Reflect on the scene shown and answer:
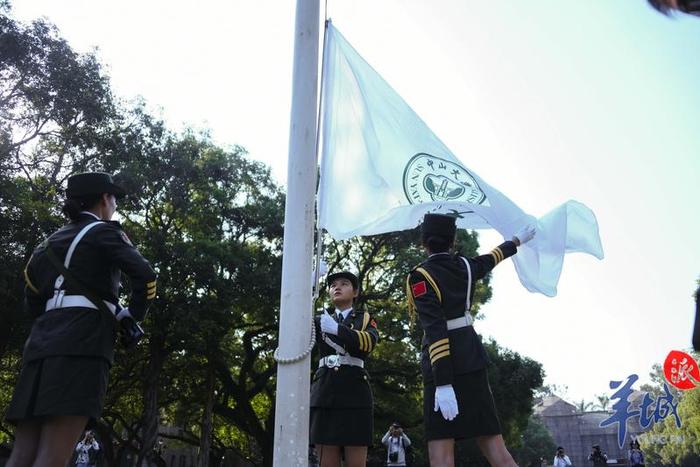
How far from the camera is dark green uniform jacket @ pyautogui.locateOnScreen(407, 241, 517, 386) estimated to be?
3473 millimetres

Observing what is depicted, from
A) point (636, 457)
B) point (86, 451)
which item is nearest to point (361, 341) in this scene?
point (86, 451)

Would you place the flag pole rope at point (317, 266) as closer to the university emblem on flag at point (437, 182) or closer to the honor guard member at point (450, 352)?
the honor guard member at point (450, 352)

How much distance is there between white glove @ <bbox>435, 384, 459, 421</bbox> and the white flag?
45.0 inches

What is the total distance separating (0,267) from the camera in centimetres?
1401

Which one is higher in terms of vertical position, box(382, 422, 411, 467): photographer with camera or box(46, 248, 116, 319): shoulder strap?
box(382, 422, 411, 467): photographer with camera

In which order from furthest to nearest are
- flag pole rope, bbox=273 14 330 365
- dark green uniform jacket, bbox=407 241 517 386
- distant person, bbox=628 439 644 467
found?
distant person, bbox=628 439 644 467 < dark green uniform jacket, bbox=407 241 517 386 < flag pole rope, bbox=273 14 330 365

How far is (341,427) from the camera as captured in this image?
4270mm

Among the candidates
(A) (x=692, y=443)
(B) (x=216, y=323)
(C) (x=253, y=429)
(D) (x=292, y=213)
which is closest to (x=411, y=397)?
(C) (x=253, y=429)

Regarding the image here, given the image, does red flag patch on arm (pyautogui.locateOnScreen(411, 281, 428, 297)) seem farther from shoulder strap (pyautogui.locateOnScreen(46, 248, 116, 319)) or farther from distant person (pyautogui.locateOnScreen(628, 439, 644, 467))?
distant person (pyautogui.locateOnScreen(628, 439, 644, 467))

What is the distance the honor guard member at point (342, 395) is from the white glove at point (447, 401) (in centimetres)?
102

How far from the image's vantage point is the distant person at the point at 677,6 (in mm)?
1583

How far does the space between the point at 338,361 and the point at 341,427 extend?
0.45 metres

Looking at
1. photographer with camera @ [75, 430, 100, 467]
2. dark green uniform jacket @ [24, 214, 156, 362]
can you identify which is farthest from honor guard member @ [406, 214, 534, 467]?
photographer with camera @ [75, 430, 100, 467]

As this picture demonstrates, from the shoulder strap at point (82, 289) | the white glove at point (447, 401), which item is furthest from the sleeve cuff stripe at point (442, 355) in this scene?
the shoulder strap at point (82, 289)
